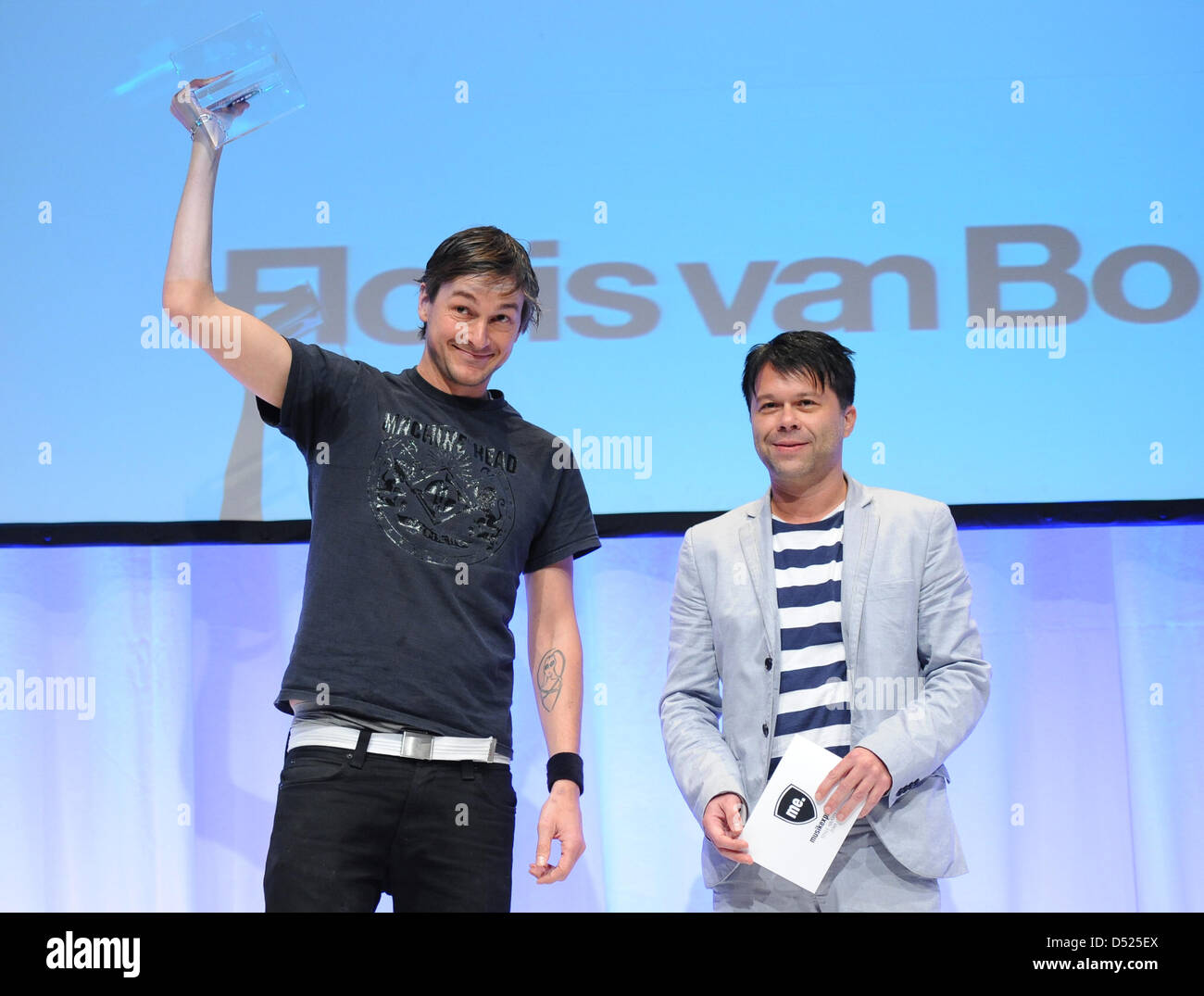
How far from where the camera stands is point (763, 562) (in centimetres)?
221

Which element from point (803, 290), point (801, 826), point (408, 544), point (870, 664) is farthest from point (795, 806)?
point (803, 290)

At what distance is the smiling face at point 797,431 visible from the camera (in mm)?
2234

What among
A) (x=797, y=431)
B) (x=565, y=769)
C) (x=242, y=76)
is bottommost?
(x=565, y=769)

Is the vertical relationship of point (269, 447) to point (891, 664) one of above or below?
above

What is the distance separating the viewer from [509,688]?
2.11 m

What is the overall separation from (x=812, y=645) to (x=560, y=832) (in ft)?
1.90

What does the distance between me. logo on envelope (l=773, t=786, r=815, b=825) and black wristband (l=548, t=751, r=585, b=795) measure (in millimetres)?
359

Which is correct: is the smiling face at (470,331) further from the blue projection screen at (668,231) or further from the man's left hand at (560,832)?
the blue projection screen at (668,231)

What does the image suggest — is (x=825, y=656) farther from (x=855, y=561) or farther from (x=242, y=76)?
(x=242, y=76)

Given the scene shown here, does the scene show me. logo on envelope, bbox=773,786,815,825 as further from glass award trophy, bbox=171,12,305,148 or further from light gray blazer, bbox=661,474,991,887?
glass award trophy, bbox=171,12,305,148
